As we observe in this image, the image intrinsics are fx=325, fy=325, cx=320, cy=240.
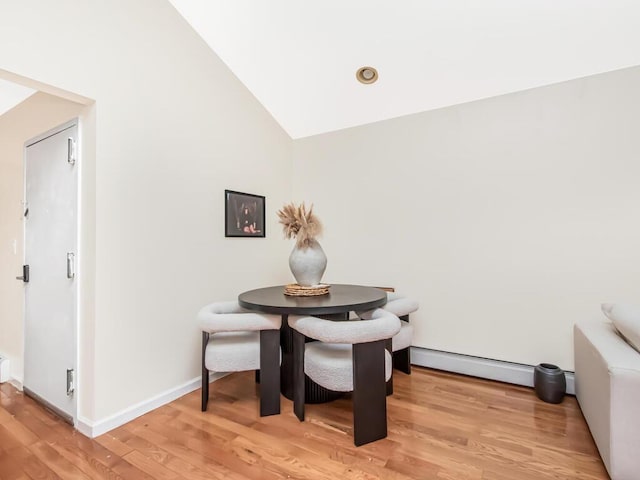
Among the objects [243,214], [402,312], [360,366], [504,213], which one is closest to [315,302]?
[360,366]

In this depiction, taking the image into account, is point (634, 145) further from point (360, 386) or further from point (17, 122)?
point (17, 122)

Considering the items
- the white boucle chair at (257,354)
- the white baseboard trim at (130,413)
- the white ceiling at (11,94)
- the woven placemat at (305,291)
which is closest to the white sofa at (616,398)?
the woven placemat at (305,291)

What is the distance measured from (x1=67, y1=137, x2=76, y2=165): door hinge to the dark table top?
4.47 feet

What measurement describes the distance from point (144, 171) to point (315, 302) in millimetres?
1433

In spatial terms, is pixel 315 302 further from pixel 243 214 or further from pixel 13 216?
pixel 13 216

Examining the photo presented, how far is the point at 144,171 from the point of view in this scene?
2.17 metres

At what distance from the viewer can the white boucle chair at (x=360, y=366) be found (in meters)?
1.75

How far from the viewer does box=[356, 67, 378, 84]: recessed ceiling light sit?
2670 mm

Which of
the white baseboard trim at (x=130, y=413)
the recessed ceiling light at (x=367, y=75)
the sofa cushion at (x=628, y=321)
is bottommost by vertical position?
the white baseboard trim at (x=130, y=413)

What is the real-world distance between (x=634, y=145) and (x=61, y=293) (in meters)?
3.93

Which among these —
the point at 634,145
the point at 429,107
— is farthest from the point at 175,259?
the point at 634,145

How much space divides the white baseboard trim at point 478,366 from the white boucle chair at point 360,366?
3.69 ft

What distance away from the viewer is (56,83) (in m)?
1.74

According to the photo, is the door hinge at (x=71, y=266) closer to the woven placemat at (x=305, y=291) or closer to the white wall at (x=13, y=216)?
the white wall at (x=13, y=216)
